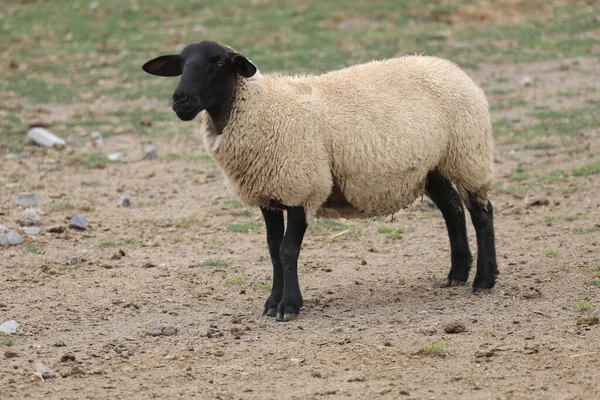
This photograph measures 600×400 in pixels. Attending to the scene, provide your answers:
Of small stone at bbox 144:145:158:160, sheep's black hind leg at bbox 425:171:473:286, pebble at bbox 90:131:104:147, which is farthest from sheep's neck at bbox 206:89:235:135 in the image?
pebble at bbox 90:131:104:147

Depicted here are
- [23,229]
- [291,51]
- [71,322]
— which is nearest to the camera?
[71,322]

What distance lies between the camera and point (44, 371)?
21.6 ft

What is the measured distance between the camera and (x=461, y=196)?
→ 28.1 ft

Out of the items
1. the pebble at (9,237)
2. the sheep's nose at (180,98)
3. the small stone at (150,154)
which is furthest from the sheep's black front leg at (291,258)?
the small stone at (150,154)

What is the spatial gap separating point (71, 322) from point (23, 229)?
2.98 meters

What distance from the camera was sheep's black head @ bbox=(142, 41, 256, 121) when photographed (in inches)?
295

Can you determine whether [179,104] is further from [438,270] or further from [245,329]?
[438,270]

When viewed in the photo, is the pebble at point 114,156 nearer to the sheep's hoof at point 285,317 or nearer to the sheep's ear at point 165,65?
the sheep's ear at point 165,65

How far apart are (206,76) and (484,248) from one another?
2.97m

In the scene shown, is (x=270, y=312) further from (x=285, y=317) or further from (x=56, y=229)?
(x=56, y=229)

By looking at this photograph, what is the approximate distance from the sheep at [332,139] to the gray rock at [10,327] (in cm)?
209

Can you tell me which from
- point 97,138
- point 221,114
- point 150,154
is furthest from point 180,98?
point 97,138

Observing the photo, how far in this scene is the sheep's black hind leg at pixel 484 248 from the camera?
8.43 metres

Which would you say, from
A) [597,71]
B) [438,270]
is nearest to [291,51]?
[597,71]
